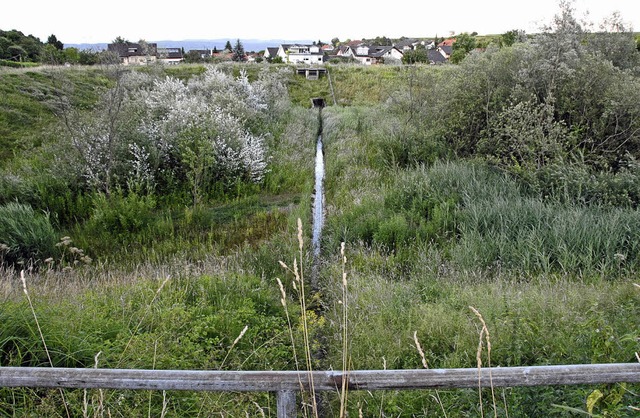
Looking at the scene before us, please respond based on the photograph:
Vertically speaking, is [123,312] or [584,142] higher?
[584,142]

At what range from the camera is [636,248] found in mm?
7277

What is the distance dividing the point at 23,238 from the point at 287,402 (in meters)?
8.34

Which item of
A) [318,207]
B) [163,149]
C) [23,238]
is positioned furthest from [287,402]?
[163,149]

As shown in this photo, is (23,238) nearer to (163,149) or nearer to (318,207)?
(163,149)

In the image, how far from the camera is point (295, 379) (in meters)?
2.15

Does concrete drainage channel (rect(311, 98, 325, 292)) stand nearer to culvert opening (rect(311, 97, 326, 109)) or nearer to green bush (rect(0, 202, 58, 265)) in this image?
green bush (rect(0, 202, 58, 265))

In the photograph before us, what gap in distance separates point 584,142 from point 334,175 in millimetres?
6902

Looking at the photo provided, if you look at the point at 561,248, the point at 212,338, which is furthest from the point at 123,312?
the point at 561,248

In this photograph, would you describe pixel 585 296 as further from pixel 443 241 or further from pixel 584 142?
pixel 584 142

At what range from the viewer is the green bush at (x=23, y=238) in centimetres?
840

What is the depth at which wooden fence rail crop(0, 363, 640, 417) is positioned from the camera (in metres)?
2.16

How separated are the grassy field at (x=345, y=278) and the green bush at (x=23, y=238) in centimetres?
7

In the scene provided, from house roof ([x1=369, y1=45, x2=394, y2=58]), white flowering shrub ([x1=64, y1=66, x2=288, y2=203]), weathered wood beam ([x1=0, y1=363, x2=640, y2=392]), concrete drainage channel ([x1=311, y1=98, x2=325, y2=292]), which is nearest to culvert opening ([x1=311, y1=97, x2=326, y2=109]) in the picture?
concrete drainage channel ([x1=311, y1=98, x2=325, y2=292])

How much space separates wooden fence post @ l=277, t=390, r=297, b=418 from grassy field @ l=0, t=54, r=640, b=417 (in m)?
0.24
